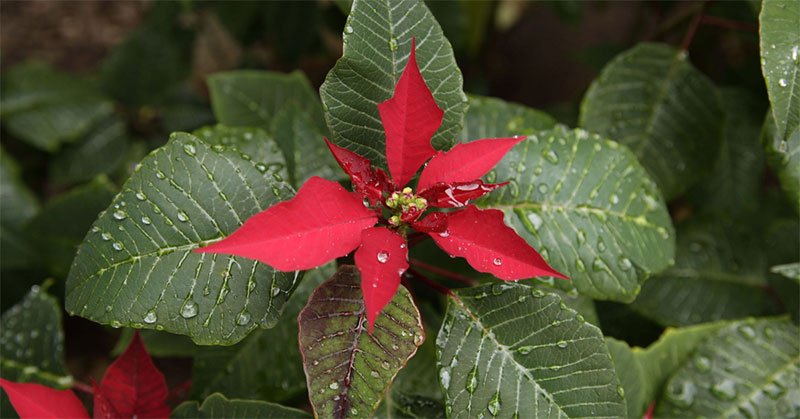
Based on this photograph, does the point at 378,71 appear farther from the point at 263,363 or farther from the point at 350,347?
the point at 263,363

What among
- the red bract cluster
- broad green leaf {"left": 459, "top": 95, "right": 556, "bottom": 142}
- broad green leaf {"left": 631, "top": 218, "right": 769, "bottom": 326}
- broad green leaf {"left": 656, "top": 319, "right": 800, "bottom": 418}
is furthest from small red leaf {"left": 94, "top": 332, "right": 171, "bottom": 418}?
broad green leaf {"left": 631, "top": 218, "right": 769, "bottom": 326}

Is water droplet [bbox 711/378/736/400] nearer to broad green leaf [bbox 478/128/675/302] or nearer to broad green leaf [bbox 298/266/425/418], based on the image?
broad green leaf [bbox 478/128/675/302]

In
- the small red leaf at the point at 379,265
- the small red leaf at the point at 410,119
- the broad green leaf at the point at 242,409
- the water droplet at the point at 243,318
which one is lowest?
the broad green leaf at the point at 242,409

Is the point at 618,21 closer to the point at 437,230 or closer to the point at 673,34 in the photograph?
the point at 673,34

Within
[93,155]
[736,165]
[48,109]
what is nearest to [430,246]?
[736,165]

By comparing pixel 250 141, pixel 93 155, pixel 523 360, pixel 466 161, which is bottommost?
pixel 93 155

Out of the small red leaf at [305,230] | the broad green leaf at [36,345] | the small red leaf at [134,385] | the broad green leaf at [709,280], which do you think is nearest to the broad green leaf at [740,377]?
the broad green leaf at [709,280]

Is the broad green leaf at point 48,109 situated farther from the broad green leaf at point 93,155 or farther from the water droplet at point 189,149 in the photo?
the water droplet at point 189,149
